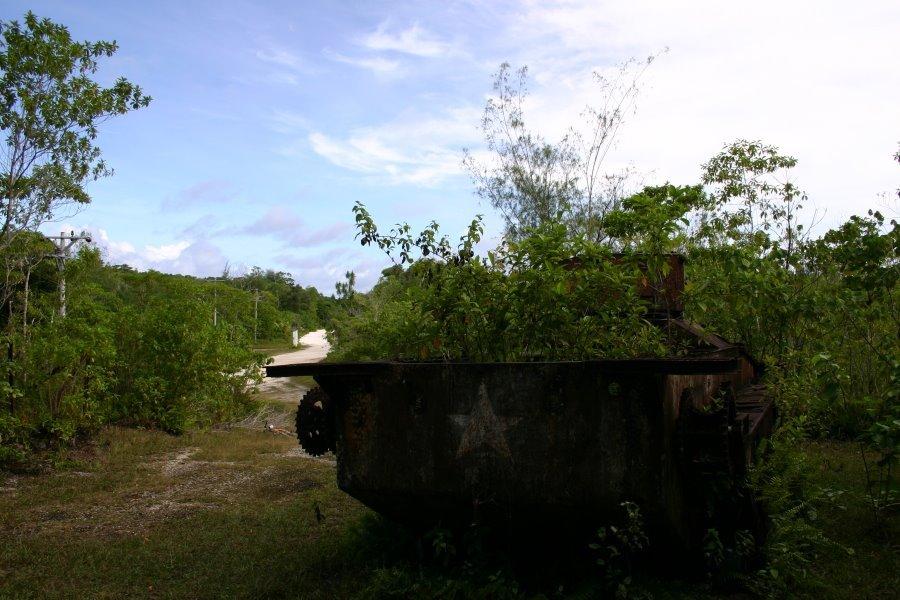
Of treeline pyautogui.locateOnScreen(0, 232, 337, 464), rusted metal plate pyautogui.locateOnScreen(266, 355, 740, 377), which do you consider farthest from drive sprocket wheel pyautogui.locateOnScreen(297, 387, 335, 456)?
treeline pyautogui.locateOnScreen(0, 232, 337, 464)

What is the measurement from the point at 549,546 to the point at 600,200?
68.1 ft

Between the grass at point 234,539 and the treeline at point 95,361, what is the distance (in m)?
0.70

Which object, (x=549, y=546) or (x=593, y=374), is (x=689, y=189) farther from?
(x=549, y=546)

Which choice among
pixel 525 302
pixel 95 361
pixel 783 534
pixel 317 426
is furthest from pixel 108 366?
pixel 783 534

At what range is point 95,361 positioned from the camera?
972 centimetres

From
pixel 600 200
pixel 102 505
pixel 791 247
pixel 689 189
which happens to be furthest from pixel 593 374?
pixel 600 200

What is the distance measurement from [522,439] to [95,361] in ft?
25.3

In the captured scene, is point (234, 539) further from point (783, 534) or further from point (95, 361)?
point (95, 361)

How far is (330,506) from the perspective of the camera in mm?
7086

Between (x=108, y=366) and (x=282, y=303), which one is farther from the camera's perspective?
(x=282, y=303)

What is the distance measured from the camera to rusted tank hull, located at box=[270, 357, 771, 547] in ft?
12.3

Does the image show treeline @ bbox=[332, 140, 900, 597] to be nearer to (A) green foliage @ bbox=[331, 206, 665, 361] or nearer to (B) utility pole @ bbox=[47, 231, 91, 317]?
(A) green foliage @ bbox=[331, 206, 665, 361]

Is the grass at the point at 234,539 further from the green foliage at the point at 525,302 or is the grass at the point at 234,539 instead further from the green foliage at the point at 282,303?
the green foliage at the point at 282,303

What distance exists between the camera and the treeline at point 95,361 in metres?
8.80
